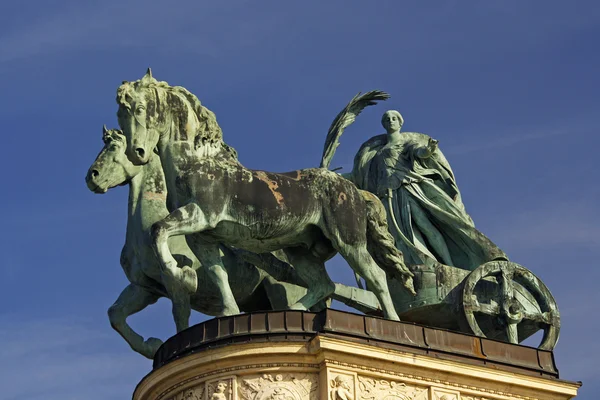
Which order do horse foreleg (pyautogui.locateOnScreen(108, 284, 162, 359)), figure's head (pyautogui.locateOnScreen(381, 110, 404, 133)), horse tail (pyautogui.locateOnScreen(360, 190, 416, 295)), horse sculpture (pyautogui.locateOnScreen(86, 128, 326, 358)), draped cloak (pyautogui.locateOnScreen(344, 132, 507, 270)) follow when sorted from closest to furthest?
1. horse tail (pyautogui.locateOnScreen(360, 190, 416, 295))
2. horse sculpture (pyautogui.locateOnScreen(86, 128, 326, 358))
3. horse foreleg (pyautogui.locateOnScreen(108, 284, 162, 359))
4. draped cloak (pyautogui.locateOnScreen(344, 132, 507, 270))
5. figure's head (pyautogui.locateOnScreen(381, 110, 404, 133))

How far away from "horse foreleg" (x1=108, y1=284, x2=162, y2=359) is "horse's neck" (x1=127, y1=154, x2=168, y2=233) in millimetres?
1053

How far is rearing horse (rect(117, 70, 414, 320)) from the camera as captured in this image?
2845 centimetres

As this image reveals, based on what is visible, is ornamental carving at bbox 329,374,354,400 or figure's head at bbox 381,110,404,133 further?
figure's head at bbox 381,110,404,133

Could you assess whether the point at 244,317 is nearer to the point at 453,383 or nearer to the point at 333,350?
the point at 333,350

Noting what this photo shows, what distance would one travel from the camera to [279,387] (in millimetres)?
26984

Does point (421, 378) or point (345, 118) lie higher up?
point (345, 118)

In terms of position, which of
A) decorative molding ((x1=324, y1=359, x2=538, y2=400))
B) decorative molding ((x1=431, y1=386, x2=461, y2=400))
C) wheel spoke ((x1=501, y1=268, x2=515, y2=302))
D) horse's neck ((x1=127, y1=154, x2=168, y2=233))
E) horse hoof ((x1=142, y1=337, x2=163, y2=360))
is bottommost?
decorative molding ((x1=431, y1=386, x2=461, y2=400))

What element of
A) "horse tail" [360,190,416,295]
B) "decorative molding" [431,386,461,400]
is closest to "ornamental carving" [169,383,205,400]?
"decorative molding" [431,386,461,400]

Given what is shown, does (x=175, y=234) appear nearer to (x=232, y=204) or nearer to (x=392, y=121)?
(x=232, y=204)

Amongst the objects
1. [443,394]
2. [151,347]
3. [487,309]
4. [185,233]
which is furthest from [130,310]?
[487,309]

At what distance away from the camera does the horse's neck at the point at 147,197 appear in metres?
30.4

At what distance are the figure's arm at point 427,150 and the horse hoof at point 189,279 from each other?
20.5ft

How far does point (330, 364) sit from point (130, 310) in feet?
15.4

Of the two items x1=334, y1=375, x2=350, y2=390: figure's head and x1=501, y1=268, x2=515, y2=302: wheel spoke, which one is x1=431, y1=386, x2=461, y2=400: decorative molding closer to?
x1=334, y1=375, x2=350, y2=390: figure's head
